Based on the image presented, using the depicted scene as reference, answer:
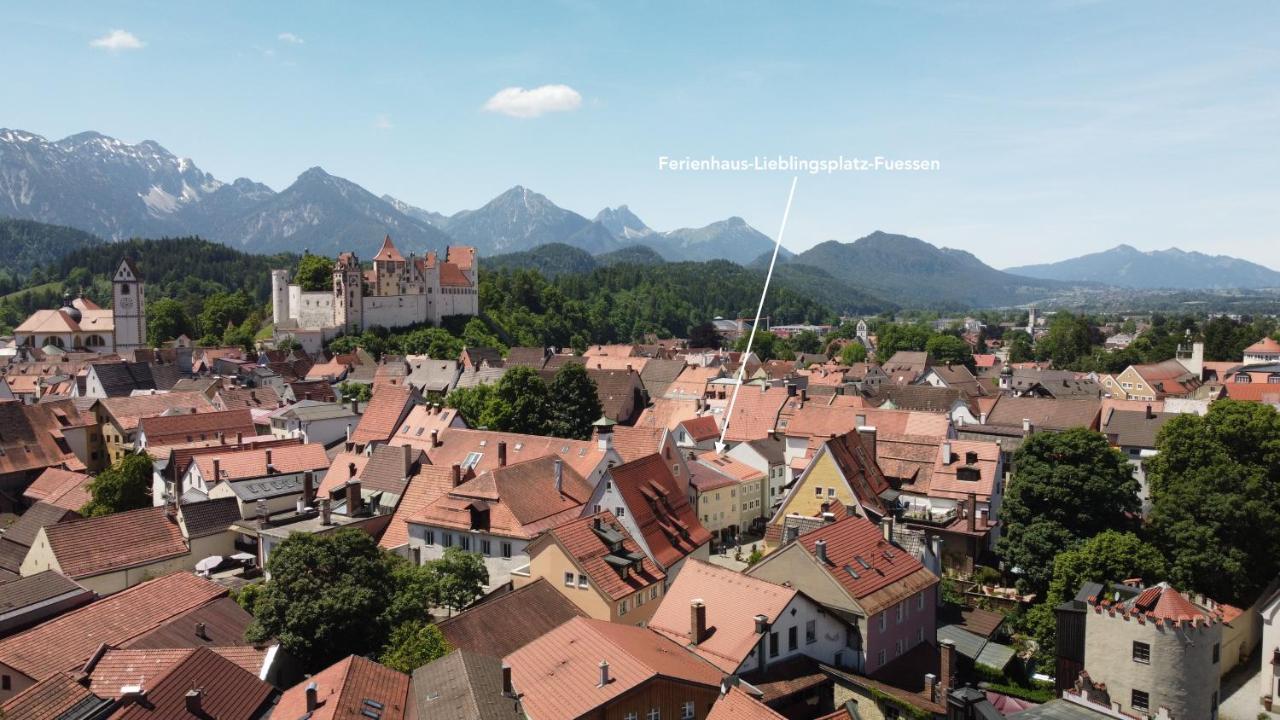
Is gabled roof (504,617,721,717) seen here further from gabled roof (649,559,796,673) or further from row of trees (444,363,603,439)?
row of trees (444,363,603,439)

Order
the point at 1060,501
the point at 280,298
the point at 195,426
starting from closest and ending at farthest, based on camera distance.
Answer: the point at 1060,501
the point at 195,426
the point at 280,298

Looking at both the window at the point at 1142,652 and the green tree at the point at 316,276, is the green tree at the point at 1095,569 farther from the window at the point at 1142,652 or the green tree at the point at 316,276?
the green tree at the point at 316,276

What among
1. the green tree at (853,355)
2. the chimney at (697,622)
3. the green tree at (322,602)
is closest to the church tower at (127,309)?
the green tree at (322,602)

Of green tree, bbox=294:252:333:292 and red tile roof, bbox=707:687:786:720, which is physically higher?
green tree, bbox=294:252:333:292

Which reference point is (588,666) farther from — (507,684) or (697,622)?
(697,622)

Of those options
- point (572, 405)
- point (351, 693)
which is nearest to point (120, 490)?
point (572, 405)

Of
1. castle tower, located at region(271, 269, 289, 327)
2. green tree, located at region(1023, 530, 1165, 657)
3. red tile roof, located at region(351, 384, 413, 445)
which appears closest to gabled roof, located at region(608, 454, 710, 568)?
green tree, located at region(1023, 530, 1165, 657)

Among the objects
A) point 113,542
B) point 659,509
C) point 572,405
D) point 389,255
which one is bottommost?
point 113,542

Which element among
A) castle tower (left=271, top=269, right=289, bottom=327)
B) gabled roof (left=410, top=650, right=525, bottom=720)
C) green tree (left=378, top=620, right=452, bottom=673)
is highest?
castle tower (left=271, top=269, right=289, bottom=327)
